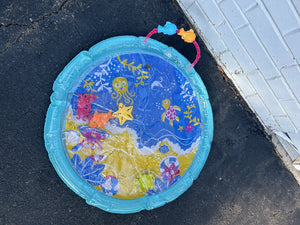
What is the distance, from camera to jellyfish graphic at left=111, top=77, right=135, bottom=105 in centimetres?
173

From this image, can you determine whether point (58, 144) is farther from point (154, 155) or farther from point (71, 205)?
point (154, 155)

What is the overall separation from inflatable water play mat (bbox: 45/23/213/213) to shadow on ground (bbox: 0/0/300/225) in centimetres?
10

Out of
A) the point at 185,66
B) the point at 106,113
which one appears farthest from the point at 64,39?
the point at 185,66

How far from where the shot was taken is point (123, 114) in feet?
5.67

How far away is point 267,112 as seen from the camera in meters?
1.69

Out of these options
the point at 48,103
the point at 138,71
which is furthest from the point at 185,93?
the point at 48,103

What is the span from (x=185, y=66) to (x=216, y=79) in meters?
0.27

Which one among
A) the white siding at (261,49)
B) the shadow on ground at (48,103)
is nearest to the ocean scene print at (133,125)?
the shadow on ground at (48,103)

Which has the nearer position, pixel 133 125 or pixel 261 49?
pixel 261 49

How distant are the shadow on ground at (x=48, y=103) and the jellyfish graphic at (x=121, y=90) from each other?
0.32 metres

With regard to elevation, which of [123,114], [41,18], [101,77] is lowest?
[123,114]

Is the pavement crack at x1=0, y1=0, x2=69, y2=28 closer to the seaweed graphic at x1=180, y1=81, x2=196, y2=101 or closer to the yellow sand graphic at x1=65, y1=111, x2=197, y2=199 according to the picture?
the yellow sand graphic at x1=65, y1=111, x2=197, y2=199

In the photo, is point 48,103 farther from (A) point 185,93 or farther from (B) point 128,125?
(A) point 185,93

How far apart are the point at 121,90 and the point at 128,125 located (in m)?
0.25
